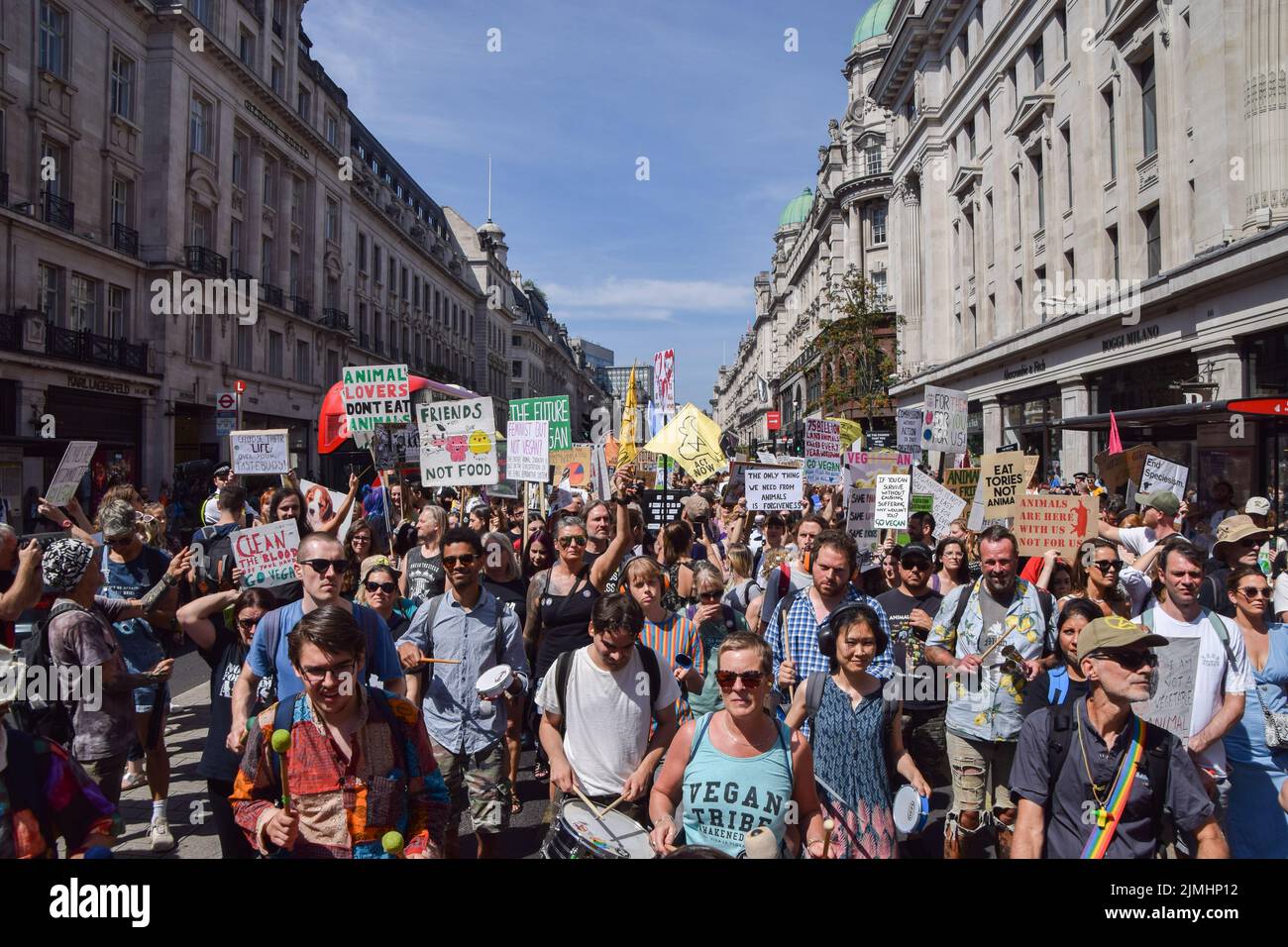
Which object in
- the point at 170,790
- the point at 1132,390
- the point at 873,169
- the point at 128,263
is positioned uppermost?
the point at 873,169

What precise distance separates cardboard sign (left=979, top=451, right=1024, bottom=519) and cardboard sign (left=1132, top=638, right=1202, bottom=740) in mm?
3707

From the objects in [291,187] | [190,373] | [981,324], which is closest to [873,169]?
[981,324]

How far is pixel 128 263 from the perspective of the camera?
91.7ft

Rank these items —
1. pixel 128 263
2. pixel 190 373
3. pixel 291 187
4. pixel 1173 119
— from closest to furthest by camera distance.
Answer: pixel 1173 119 < pixel 128 263 < pixel 190 373 < pixel 291 187

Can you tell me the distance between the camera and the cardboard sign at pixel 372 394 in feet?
31.1

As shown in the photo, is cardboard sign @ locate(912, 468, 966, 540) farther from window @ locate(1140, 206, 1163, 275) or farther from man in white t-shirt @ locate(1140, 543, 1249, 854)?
window @ locate(1140, 206, 1163, 275)

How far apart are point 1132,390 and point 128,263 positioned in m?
29.7

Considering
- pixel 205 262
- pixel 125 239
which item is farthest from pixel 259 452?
pixel 205 262

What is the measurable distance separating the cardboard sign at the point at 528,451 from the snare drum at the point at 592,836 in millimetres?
6499

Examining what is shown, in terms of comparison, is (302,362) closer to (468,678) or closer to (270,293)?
(270,293)

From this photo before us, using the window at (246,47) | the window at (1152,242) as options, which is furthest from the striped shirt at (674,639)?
the window at (246,47)

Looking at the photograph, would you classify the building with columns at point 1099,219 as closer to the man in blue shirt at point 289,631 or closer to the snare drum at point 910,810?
the snare drum at point 910,810

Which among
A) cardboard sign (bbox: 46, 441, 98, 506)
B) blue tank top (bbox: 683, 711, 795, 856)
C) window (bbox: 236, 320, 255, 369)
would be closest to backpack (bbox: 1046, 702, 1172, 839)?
blue tank top (bbox: 683, 711, 795, 856)
